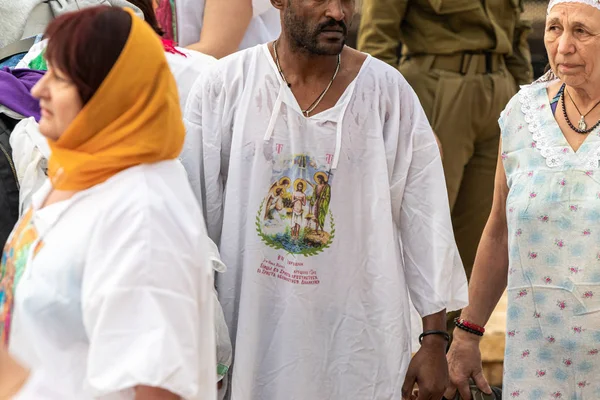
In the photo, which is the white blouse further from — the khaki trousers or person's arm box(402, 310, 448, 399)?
the khaki trousers

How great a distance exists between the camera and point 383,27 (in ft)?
18.5

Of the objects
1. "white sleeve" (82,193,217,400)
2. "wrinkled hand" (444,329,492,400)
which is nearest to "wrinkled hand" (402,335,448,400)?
"wrinkled hand" (444,329,492,400)

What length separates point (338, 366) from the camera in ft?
12.8

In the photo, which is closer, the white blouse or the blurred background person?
the white blouse

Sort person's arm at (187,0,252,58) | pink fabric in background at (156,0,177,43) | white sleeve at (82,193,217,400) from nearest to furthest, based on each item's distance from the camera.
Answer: white sleeve at (82,193,217,400)
person's arm at (187,0,252,58)
pink fabric in background at (156,0,177,43)

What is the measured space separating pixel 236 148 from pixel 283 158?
15 cm

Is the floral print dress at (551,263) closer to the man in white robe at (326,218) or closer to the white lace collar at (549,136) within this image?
the white lace collar at (549,136)

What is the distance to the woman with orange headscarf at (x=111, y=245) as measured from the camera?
2590 mm

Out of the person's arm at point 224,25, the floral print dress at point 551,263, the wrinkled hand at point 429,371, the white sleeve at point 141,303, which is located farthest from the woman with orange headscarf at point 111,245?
the person's arm at point 224,25

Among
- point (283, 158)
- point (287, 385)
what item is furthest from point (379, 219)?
point (287, 385)

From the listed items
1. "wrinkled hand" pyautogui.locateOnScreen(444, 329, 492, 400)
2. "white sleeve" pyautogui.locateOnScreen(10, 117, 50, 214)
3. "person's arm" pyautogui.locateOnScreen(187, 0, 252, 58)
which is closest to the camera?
"white sleeve" pyautogui.locateOnScreen(10, 117, 50, 214)

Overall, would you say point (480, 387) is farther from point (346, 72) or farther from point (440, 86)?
point (440, 86)

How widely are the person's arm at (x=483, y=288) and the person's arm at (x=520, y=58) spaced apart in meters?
1.84

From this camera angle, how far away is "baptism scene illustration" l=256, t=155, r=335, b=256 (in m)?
3.84
